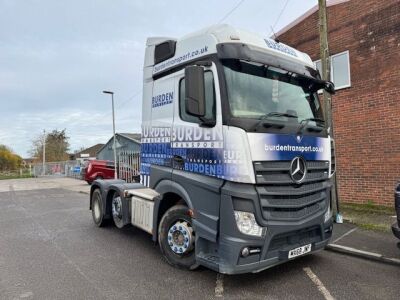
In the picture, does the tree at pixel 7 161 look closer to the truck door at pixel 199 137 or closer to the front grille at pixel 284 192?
the truck door at pixel 199 137

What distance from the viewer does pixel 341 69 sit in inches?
401

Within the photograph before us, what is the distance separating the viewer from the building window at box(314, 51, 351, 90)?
32.6ft

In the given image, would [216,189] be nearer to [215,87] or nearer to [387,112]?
[215,87]

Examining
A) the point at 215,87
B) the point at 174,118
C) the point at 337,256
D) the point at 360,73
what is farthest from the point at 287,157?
the point at 360,73

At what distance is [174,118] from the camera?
5.20 meters

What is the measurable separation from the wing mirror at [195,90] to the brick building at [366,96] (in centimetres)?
656

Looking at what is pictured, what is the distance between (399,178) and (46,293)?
8074 millimetres

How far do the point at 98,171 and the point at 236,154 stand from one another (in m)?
16.6

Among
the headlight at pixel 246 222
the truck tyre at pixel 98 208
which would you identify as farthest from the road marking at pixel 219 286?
the truck tyre at pixel 98 208

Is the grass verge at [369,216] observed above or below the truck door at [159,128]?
below

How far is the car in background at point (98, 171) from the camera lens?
19641 millimetres

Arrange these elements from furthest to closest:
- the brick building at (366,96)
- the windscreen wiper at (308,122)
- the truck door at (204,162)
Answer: the brick building at (366,96) → the windscreen wiper at (308,122) → the truck door at (204,162)

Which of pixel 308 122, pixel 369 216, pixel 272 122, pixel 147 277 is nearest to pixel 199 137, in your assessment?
pixel 272 122

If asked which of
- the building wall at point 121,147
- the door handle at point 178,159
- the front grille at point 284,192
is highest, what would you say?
the building wall at point 121,147
